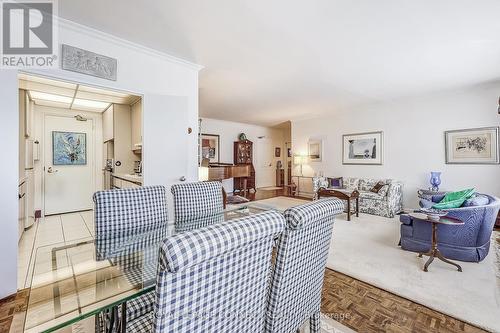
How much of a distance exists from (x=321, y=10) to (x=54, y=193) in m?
5.74

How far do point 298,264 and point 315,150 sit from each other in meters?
6.21

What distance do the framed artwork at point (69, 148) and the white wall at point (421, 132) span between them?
6.24m

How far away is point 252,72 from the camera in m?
3.55

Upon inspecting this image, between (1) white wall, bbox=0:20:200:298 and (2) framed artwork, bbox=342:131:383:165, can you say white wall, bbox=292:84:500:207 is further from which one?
(1) white wall, bbox=0:20:200:298

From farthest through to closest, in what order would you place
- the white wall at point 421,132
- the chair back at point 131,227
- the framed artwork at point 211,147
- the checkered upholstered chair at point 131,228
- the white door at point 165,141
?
1. the framed artwork at point 211,147
2. the white wall at point 421,132
3. the white door at point 165,141
4. the chair back at point 131,227
5. the checkered upholstered chair at point 131,228

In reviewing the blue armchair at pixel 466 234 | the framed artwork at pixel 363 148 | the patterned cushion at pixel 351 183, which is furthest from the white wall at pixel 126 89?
the framed artwork at pixel 363 148

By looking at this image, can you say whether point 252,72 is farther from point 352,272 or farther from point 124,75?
point 352,272

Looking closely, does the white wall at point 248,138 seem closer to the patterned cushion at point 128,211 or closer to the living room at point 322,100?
the living room at point 322,100

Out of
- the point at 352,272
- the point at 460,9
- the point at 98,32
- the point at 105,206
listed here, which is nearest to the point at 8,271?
the point at 105,206

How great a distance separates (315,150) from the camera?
6934 mm

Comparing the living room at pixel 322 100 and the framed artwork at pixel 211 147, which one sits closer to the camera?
the living room at pixel 322 100

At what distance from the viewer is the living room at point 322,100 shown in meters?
1.37

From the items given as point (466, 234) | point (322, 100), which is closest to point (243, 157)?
point (322, 100)

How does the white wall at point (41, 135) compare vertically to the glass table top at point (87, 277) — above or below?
above
